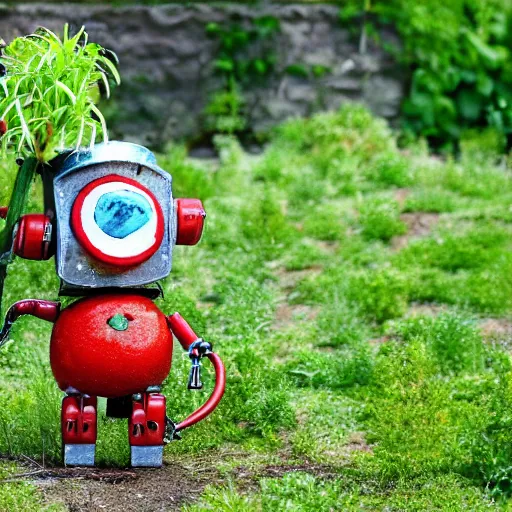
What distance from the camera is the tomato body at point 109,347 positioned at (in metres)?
4.25

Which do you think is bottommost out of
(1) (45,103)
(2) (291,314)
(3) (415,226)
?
(2) (291,314)

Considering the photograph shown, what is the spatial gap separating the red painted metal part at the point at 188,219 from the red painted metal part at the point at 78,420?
0.78 m

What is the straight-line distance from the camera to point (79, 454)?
173 inches

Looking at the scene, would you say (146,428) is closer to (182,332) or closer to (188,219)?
(182,332)

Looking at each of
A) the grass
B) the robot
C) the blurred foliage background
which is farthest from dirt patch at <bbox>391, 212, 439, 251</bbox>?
the robot

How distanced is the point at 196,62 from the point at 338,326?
4085 mm

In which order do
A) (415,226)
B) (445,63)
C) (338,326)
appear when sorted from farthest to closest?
1. (445,63)
2. (415,226)
3. (338,326)

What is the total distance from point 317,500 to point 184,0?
627 cm

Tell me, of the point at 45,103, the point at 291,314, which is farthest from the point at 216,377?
the point at 291,314

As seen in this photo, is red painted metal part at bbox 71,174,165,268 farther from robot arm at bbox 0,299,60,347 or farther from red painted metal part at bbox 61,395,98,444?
red painted metal part at bbox 61,395,98,444

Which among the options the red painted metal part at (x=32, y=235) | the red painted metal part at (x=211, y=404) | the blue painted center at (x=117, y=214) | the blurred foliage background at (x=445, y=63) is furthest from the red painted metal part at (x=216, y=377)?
the blurred foliage background at (x=445, y=63)

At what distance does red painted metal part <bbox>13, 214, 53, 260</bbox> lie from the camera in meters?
4.30

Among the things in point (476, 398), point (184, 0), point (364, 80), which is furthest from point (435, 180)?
point (476, 398)

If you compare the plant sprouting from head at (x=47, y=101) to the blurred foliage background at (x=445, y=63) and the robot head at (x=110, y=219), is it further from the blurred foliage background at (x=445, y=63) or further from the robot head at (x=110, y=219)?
the blurred foliage background at (x=445, y=63)
